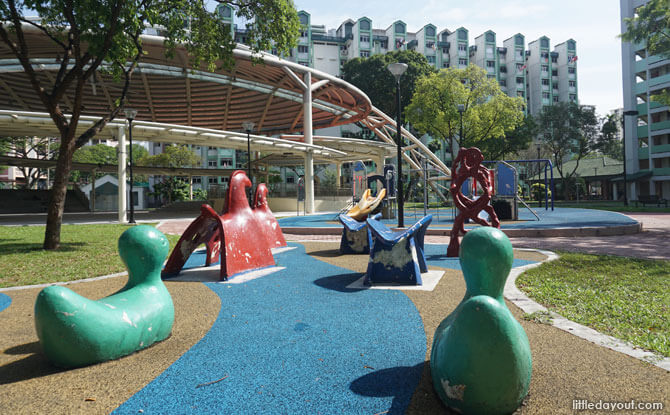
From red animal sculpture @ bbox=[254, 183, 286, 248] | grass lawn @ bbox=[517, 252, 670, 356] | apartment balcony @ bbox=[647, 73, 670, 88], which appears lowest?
grass lawn @ bbox=[517, 252, 670, 356]

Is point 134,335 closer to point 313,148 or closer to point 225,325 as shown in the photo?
point 225,325

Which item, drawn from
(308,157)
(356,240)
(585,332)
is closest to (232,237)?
(356,240)

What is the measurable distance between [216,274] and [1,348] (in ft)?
11.8

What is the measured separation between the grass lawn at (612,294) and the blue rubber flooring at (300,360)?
1.80m

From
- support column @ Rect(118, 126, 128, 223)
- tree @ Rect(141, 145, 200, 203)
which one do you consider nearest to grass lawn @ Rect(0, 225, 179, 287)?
support column @ Rect(118, 126, 128, 223)

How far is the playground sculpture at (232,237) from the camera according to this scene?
6.58m

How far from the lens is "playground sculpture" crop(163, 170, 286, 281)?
6.58m

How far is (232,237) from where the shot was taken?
22.3ft

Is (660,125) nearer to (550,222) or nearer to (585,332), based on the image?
(550,222)

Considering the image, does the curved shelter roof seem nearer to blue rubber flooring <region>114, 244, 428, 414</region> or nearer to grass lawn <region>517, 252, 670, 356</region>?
grass lawn <region>517, 252, 670, 356</region>

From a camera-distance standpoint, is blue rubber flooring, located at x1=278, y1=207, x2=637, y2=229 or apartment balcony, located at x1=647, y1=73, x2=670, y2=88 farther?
apartment balcony, located at x1=647, y1=73, x2=670, y2=88

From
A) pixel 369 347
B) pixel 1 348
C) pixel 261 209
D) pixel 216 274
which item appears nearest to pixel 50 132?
pixel 261 209

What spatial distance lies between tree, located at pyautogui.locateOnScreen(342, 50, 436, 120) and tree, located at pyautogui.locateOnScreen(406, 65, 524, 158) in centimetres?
1337

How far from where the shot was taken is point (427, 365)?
3018 mm
